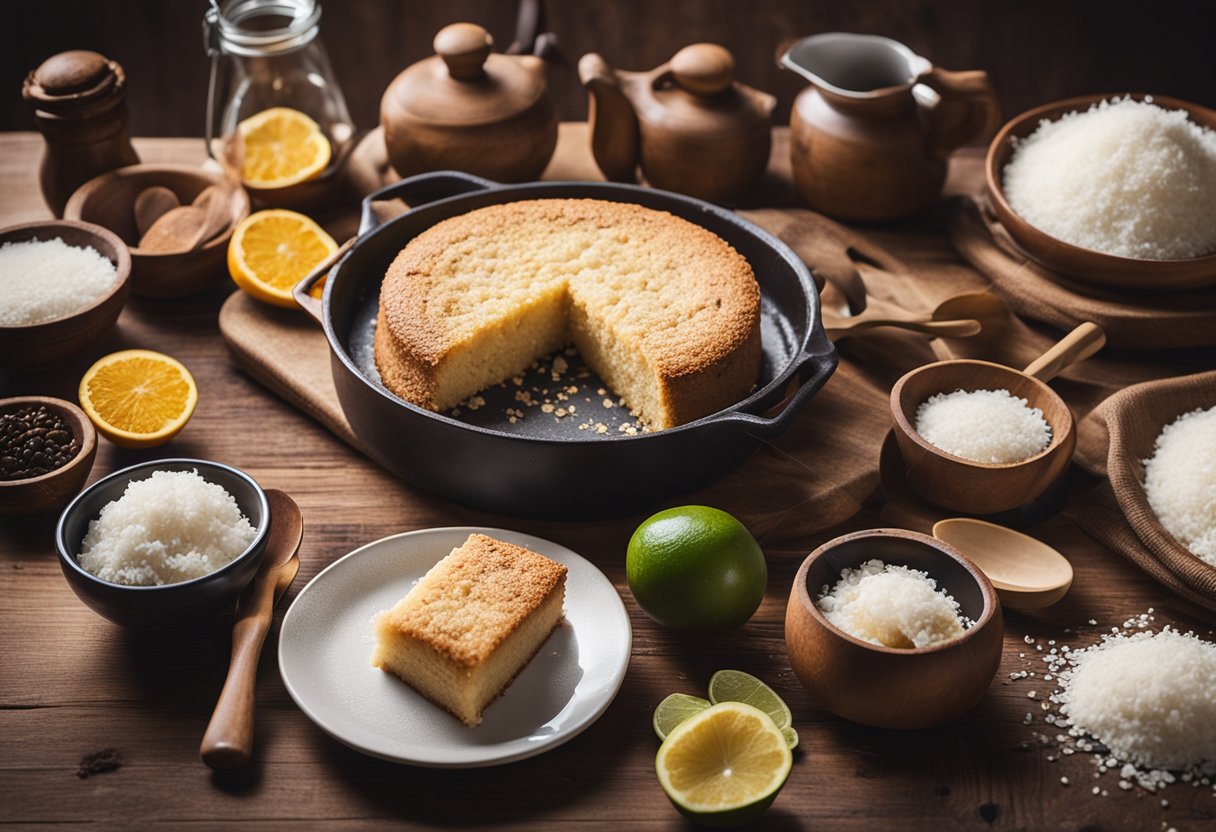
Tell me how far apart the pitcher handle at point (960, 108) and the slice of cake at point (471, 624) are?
1.89 meters

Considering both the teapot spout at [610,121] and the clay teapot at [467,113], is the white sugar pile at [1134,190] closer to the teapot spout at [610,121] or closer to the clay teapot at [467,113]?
the teapot spout at [610,121]

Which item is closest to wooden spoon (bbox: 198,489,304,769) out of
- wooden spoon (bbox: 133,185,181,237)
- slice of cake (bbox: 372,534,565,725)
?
slice of cake (bbox: 372,534,565,725)

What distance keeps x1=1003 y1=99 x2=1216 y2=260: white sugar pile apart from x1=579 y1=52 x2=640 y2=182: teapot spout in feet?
3.78

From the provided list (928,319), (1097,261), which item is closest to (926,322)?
(928,319)

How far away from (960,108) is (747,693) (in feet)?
6.42

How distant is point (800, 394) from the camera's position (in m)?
2.36

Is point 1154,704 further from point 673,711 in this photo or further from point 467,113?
point 467,113

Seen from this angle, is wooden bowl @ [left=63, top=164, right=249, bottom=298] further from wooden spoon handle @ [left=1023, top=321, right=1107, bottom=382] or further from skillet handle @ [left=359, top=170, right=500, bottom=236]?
wooden spoon handle @ [left=1023, top=321, right=1107, bottom=382]

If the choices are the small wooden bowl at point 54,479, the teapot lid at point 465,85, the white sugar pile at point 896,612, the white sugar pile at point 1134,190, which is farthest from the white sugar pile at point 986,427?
the small wooden bowl at point 54,479

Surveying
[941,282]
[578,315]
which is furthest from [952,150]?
[578,315]

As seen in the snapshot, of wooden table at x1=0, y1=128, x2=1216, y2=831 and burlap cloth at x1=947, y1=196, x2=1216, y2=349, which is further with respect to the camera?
burlap cloth at x1=947, y1=196, x2=1216, y2=349

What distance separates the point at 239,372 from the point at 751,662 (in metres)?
1.59

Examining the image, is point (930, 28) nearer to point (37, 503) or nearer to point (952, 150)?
point (952, 150)

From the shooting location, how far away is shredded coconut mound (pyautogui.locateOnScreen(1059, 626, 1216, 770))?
195 centimetres
